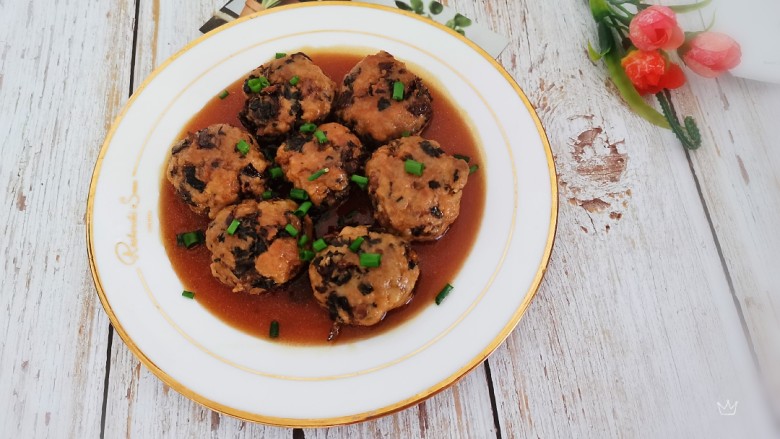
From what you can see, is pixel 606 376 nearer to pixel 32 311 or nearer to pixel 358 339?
pixel 358 339

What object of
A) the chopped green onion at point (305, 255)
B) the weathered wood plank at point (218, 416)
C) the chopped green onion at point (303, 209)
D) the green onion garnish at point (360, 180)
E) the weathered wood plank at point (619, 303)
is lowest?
the weathered wood plank at point (218, 416)

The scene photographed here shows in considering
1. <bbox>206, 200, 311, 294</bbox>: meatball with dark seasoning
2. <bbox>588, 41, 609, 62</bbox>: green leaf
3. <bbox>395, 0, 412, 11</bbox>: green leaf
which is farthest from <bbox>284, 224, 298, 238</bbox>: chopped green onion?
<bbox>588, 41, 609, 62</bbox>: green leaf

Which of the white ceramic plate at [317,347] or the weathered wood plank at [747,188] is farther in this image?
the weathered wood plank at [747,188]

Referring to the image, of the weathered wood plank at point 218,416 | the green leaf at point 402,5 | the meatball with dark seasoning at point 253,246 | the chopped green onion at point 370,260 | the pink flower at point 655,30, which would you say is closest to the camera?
the chopped green onion at point 370,260

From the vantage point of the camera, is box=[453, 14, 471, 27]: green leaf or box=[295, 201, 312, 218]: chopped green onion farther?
box=[453, 14, 471, 27]: green leaf

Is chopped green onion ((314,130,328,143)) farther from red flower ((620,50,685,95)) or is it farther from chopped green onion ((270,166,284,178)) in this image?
red flower ((620,50,685,95))

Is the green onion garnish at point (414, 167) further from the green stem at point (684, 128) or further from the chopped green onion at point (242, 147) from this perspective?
the green stem at point (684, 128)

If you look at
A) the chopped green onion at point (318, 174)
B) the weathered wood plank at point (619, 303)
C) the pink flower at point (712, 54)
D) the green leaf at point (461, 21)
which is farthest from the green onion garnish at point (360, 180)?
the pink flower at point (712, 54)
